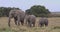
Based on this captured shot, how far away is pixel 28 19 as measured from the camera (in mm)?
13406

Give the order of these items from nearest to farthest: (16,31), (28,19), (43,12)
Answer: (16,31), (28,19), (43,12)

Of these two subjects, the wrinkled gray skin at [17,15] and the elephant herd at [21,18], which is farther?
the wrinkled gray skin at [17,15]

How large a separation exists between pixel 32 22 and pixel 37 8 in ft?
89.1

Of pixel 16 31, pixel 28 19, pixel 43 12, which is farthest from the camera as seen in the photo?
pixel 43 12

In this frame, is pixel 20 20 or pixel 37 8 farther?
pixel 37 8

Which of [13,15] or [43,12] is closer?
[13,15]

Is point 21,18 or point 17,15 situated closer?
point 17,15

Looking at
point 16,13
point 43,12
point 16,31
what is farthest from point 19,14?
point 43,12

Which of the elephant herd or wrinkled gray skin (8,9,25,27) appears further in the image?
wrinkled gray skin (8,9,25,27)

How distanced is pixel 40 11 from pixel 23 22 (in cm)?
2583

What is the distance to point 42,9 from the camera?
40062 millimetres

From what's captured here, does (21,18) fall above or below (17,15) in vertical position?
below

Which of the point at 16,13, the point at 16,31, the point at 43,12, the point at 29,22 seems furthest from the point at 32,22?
the point at 43,12

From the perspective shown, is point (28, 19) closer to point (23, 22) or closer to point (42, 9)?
point (23, 22)
